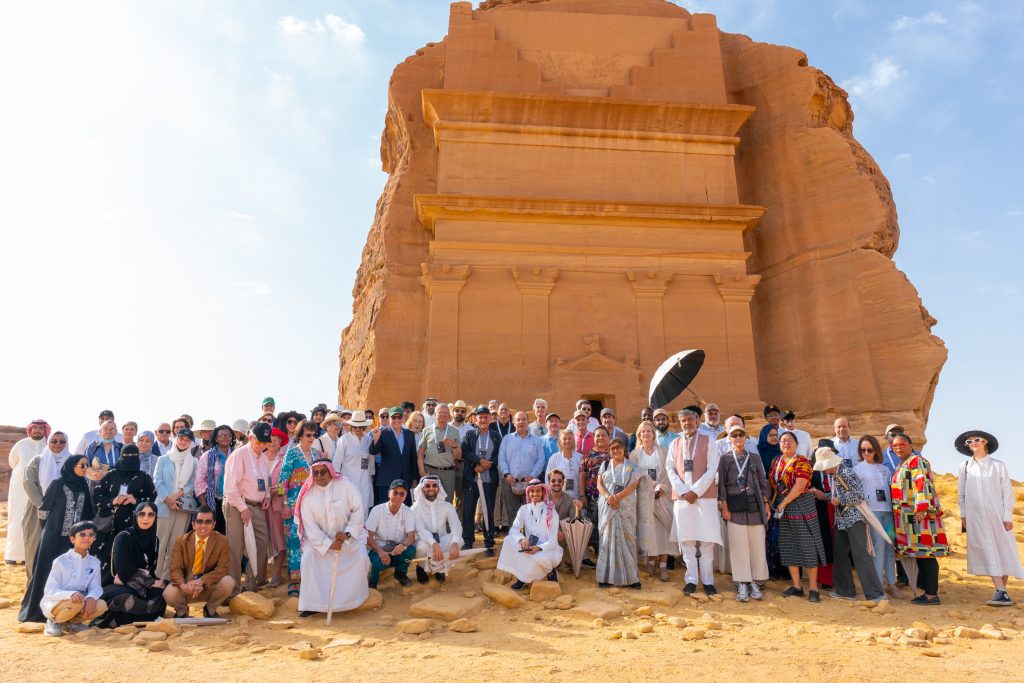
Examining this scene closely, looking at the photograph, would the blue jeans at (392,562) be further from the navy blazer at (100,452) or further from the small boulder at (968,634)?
the small boulder at (968,634)

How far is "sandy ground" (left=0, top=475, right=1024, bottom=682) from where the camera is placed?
5.30m

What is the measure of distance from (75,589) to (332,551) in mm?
2397

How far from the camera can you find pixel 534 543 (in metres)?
7.58

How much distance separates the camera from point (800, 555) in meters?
7.44

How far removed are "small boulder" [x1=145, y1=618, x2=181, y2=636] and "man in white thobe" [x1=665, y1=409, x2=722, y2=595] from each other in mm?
4949

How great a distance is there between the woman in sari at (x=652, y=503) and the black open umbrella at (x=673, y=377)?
2.25m

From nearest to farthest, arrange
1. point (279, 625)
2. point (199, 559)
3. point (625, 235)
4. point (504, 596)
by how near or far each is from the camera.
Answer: point (279, 625)
point (504, 596)
point (199, 559)
point (625, 235)

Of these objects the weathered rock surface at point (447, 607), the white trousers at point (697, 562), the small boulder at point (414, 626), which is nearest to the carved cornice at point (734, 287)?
the white trousers at point (697, 562)

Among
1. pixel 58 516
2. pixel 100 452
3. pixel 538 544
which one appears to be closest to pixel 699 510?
pixel 538 544

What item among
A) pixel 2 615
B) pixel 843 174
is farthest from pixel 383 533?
pixel 843 174

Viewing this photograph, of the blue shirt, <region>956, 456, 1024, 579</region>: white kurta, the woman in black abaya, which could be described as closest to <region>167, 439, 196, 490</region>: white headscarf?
the woman in black abaya

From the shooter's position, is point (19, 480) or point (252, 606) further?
point (19, 480)

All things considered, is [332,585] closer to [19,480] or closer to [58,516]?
[58,516]

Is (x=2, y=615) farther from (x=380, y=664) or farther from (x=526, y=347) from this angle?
(x=526, y=347)
